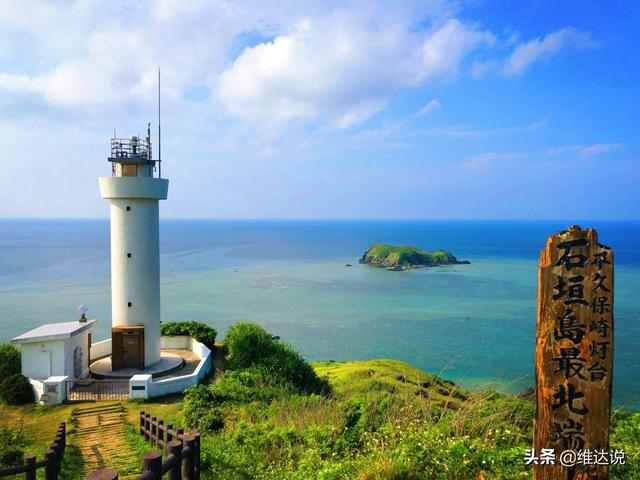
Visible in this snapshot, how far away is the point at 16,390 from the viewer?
11.9m

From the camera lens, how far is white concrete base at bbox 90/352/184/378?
45.3ft

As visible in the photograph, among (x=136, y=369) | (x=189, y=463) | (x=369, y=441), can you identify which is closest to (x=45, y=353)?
(x=136, y=369)

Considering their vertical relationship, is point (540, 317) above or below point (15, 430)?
above

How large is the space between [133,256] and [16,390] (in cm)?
431

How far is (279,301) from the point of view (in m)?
47.3

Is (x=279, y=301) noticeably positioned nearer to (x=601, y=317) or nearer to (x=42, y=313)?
(x=42, y=313)

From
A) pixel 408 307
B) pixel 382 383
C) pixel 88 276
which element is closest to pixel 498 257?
pixel 408 307

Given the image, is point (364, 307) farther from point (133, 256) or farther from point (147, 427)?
point (147, 427)

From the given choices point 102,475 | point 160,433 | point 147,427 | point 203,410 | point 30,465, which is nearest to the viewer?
point 102,475

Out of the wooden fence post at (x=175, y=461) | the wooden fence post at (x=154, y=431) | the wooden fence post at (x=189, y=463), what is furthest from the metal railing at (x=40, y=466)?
the wooden fence post at (x=175, y=461)

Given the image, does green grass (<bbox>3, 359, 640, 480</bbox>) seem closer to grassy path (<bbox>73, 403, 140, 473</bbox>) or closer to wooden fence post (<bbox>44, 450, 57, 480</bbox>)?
grassy path (<bbox>73, 403, 140, 473</bbox>)

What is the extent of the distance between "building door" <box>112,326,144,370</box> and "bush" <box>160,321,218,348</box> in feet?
8.78

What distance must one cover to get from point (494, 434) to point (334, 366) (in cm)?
1553

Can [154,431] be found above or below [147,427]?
above
